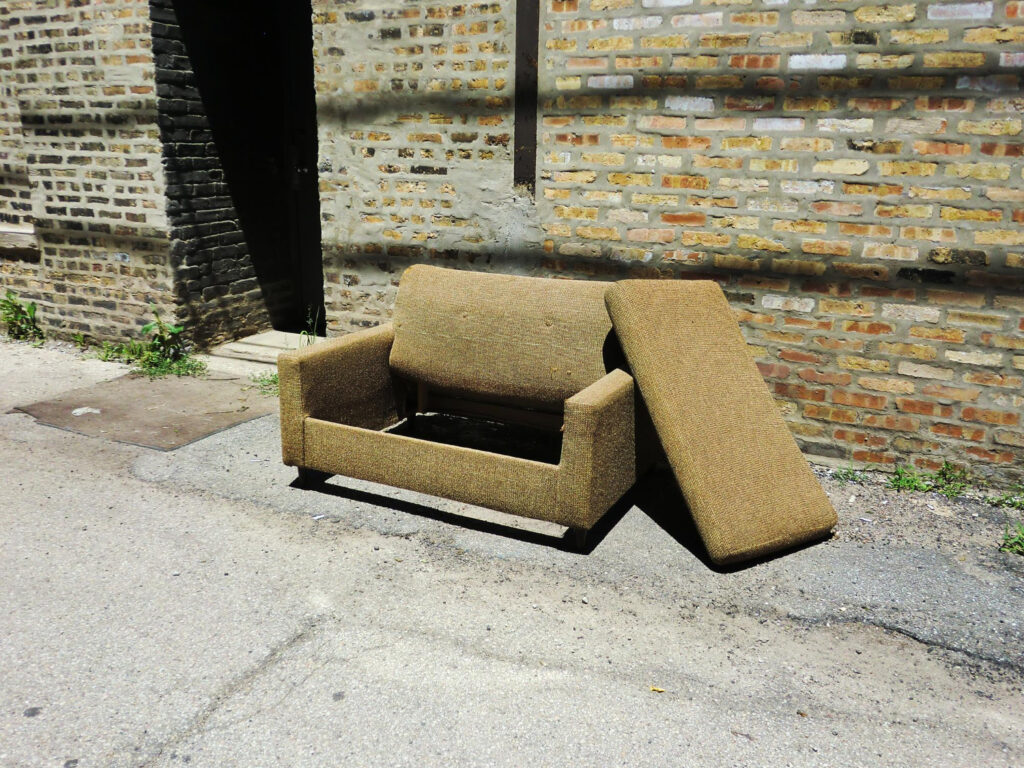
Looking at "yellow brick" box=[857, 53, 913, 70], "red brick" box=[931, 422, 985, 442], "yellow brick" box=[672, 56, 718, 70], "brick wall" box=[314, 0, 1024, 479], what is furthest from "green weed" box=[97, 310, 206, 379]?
"red brick" box=[931, 422, 985, 442]

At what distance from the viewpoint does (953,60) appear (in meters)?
3.21

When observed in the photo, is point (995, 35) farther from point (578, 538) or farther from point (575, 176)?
point (578, 538)

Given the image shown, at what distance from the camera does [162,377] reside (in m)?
5.05

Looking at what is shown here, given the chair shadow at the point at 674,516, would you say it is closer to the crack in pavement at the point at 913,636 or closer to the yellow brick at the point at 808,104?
the crack in pavement at the point at 913,636

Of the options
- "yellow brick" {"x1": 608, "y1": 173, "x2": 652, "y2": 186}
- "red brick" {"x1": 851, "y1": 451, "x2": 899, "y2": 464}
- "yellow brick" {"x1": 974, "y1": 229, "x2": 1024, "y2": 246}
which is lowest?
"red brick" {"x1": 851, "y1": 451, "x2": 899, "y2": 464}

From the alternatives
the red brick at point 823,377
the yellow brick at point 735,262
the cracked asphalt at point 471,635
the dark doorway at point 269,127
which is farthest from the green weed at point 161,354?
the red brick at point 823,377

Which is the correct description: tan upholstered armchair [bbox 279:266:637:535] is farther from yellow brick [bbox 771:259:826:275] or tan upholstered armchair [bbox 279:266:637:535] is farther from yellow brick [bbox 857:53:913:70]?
yellow brick [bbox 857:53:913:70]

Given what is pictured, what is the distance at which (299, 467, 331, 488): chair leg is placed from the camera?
11.6ft

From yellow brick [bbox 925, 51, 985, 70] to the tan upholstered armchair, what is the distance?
1.58 meters

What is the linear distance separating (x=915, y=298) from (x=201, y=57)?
4447 mm

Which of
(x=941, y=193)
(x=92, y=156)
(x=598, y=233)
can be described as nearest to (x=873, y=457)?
(x=941, y=193)

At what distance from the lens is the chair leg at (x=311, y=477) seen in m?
3.54

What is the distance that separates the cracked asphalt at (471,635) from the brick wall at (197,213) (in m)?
2.03

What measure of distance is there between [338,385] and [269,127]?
3.04 metres
